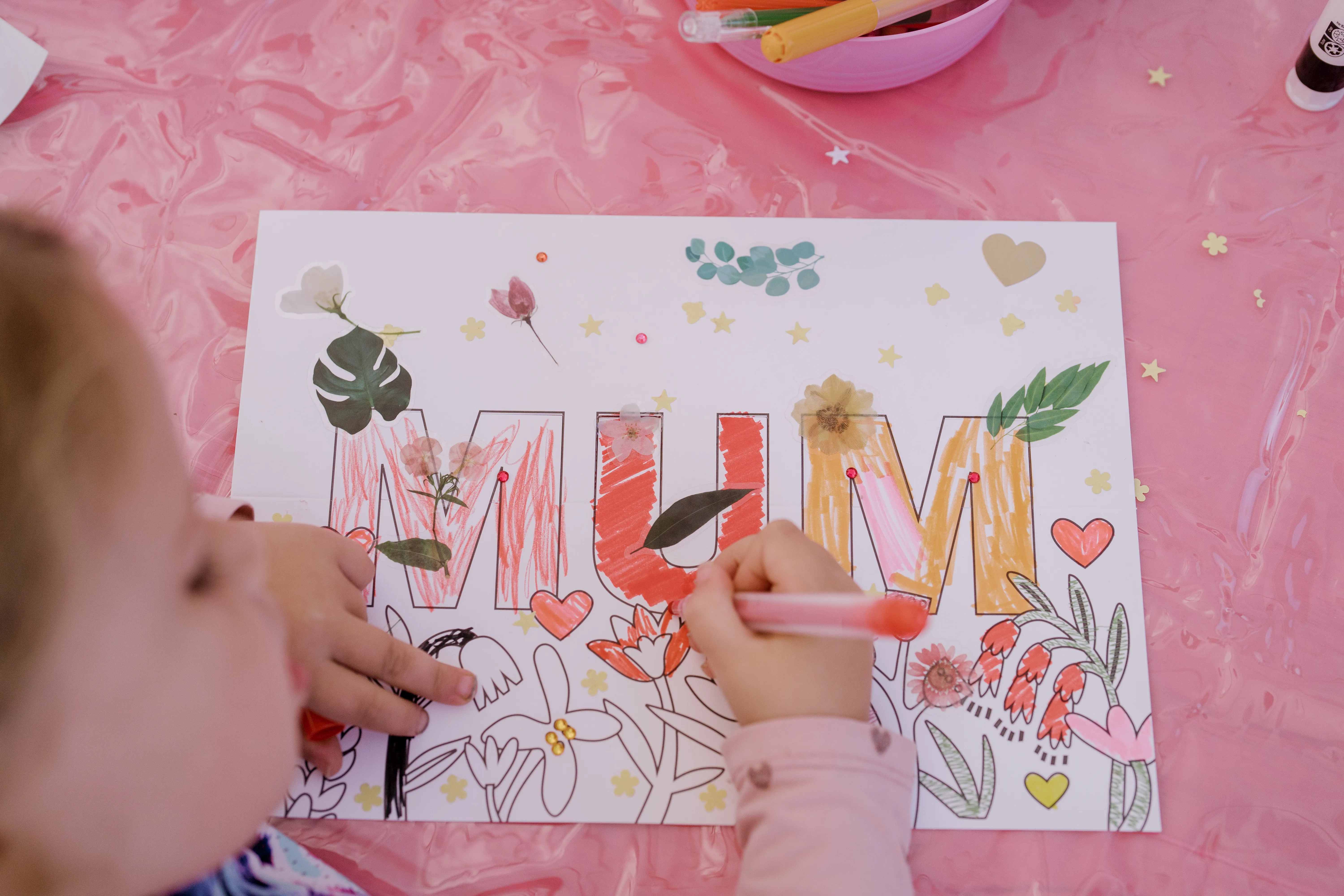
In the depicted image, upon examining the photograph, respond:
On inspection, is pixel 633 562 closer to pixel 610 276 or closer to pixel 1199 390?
pixel 610 276

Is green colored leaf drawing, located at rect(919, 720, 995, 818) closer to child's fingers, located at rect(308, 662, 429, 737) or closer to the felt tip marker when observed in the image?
the felt tip marker

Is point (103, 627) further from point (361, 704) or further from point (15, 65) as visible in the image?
point (15, 65)

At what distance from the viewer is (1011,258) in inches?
23.9

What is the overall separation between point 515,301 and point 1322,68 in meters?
0.59

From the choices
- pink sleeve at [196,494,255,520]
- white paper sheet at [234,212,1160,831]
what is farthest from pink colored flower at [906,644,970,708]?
Answer: pink sleeve at [196,494,255,520]

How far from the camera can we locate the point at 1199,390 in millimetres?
597

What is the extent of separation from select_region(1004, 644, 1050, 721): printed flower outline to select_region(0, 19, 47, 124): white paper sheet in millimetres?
820

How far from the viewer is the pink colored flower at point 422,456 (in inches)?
23.0

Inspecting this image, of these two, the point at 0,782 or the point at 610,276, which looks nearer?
the point at 0,782

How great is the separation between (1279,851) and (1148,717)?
0.36ft

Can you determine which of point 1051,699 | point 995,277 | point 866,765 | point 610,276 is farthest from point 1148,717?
point 610,276

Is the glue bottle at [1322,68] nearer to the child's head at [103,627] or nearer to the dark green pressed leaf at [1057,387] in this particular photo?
the dark green pressed leaf at [1057,387]

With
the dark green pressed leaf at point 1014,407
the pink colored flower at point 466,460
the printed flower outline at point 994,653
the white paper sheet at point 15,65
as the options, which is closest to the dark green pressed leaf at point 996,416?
the dark green pressed leaf at point 1014,407

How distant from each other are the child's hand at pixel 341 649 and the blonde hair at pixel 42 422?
24cm
